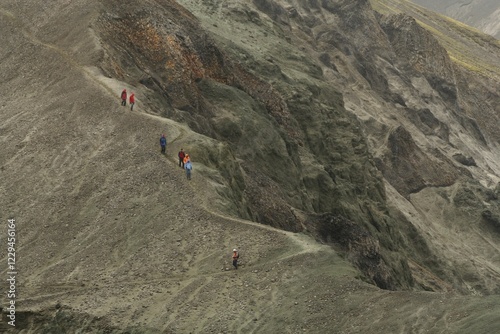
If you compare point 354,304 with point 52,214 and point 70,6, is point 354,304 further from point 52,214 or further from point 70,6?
point 70,6

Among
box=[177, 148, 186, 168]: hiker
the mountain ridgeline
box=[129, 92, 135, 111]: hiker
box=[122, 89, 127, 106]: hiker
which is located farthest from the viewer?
the mountain ridgeline

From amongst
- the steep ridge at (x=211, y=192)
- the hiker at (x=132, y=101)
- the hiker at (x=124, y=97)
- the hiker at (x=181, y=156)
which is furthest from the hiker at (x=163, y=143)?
the hiker at (x=124, y=97)

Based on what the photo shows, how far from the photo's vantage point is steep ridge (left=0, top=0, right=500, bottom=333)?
109 feet

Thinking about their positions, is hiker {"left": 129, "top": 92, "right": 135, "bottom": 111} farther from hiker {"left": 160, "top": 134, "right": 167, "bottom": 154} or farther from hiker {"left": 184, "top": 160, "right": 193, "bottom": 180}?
hiker {"left": 184, "top": 160, "right": 193, "bottom": 180}

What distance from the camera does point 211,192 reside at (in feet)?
133

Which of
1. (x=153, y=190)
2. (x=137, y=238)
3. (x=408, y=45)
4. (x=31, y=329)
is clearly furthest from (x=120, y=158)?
(x=408, y=45)

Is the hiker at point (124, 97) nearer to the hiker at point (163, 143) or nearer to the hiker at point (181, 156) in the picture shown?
the hiker at point (163, 143)

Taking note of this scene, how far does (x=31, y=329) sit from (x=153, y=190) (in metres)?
9.78

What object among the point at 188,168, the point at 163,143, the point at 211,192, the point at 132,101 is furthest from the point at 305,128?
the point at 188,168

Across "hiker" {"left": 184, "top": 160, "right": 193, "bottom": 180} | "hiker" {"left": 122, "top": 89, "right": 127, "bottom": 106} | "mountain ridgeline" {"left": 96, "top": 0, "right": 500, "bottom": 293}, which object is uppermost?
"hiker" {"left": 184, "top": 160, "right": 193, "bottom": 180}

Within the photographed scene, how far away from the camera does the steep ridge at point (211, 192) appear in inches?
1312

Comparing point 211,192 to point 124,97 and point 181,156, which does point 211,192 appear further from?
point 124,97

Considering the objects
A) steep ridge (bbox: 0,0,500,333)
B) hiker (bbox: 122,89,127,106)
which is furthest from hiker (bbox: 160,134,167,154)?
hiker (bbox: 122,89,127,106)

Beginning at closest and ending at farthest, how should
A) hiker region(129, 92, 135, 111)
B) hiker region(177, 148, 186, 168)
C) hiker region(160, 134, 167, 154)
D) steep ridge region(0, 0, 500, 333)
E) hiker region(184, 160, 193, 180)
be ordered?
steep ridge region(0, 0, 500, 333)
hiker region(184, 160, 193, 180)
hiker region(177, 148, 186, 168)
hiker region(160, 134, 167, 154)
hiker region(129, 92, 135, 111)
